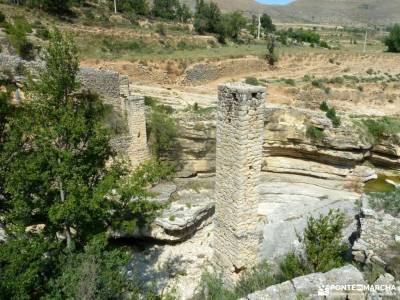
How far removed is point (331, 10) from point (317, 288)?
447 ft

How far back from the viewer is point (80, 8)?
3719 cm

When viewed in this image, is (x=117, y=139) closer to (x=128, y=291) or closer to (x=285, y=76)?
(x=128, y=291)

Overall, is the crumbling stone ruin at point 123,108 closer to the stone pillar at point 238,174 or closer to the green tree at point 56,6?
the stone pillar at point 238,174

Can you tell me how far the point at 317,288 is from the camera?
240 inches

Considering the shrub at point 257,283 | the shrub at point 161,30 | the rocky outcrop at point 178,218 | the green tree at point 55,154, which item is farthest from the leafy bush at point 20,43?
the shrub at point 257,283

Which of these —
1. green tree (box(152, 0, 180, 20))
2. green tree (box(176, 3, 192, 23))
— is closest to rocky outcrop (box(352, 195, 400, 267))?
green tree (box(176, 3, 192, 23))

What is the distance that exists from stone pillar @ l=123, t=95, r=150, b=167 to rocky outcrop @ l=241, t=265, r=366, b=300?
36.7ft

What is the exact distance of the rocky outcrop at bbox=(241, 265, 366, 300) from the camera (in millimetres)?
5949

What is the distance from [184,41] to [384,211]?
28.6 metres

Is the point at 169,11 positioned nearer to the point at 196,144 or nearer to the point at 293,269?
the point at 196,144

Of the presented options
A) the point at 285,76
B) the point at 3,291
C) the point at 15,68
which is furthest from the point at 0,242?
the point at 285,76

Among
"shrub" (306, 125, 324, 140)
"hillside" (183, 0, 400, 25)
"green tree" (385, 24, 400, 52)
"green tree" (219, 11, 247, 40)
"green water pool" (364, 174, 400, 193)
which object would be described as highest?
"hillside" (183, 0, 400, 25)

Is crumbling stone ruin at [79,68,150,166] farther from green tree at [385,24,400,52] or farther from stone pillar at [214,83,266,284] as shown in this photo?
green tree at [385,24,400,52]

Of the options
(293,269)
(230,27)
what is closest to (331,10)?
(230,27)
